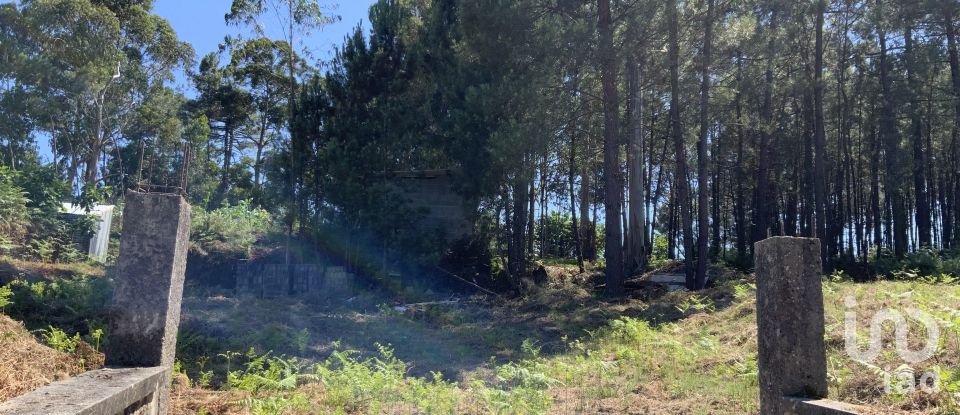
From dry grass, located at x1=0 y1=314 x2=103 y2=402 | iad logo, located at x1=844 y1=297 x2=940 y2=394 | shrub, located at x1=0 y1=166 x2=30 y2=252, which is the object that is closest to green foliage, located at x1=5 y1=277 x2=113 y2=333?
dry grass, located at x1=0 y1=314 x2=103 y2=402

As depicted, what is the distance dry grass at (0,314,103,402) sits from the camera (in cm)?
448

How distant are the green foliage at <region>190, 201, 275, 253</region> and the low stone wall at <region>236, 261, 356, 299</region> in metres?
1.31

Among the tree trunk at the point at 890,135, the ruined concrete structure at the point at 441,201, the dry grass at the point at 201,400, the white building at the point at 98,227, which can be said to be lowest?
the dry grass at the point at 201,400

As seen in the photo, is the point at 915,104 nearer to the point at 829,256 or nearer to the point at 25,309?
the point at 829,256

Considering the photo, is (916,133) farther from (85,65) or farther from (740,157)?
(85,65)

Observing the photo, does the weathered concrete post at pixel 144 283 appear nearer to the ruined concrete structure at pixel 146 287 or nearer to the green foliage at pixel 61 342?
the ruined concrete structure at pixel 146 287

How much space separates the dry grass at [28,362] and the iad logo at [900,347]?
594 centimetres

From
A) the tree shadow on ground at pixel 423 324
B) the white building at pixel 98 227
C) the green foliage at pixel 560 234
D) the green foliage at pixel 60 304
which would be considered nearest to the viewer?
the green foliage at pixel 60 304

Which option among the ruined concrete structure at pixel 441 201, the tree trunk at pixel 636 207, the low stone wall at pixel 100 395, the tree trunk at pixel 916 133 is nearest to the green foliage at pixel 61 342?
the low stone wall at pixel 100 395

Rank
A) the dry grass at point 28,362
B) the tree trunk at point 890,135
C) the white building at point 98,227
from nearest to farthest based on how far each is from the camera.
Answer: the dry grass at point 28,362 → the white building at point 98,227 → the tree trunk at point 890,135

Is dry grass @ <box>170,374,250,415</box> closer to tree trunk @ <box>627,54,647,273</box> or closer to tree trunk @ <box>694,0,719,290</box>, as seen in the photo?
tree trunk @ <box>694,0,719,290</box>

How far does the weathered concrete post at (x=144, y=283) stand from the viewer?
4336 millimetres

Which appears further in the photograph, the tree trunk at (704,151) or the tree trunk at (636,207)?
the tree trunk at (636,207)

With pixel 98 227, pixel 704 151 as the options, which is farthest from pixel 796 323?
pixel 98 227
